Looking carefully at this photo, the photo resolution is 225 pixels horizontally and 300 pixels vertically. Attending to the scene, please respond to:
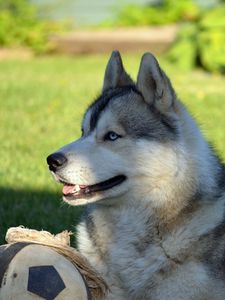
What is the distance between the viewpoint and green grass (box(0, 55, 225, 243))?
6109 millimetres

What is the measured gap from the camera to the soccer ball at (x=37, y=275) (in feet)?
11.7

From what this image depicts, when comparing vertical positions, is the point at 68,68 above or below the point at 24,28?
below

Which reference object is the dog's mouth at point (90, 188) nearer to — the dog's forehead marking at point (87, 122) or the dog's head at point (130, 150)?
the dog's head at point (130, 150)

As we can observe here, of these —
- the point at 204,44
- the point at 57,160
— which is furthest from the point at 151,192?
the point at 204,44

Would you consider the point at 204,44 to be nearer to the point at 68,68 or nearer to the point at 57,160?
the point at 68,68

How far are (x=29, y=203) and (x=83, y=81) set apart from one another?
766 cm

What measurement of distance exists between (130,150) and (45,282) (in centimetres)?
92

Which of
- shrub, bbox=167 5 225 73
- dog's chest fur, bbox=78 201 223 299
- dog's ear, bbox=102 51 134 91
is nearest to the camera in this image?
dog's chest fur, bbox=78 201 223 299

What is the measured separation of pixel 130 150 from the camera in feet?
13.5

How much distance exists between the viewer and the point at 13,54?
734 inches

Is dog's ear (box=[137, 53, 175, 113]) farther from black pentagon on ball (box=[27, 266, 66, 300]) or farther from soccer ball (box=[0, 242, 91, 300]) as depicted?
black pentagon on ball (box=[27, 266, 66, 300])

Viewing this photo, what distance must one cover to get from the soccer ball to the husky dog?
441 mm

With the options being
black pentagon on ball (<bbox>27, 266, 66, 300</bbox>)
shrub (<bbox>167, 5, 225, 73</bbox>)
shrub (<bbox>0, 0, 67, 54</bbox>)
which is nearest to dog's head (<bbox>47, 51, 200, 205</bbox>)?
black pentagon on ball (<bbox>27, 266, 66, 300</bbox>)

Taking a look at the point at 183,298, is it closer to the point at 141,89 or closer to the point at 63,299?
the point at 63,299
